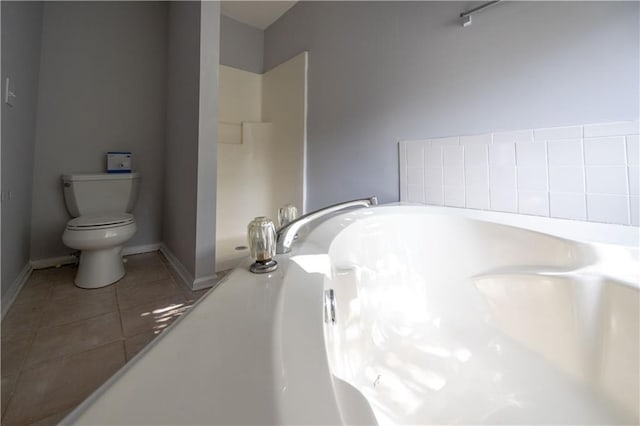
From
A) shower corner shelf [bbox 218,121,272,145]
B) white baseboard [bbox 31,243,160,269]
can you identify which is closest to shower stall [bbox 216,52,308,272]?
shower corner shelf [bbox 218,121,272,145]

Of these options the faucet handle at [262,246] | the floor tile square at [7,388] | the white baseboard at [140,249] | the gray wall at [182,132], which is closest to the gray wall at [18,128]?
the white baseboard at [140,249]

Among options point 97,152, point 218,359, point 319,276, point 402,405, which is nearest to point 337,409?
point 218,359

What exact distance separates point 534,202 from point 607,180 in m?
0.22

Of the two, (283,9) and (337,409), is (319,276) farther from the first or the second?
(283,9)

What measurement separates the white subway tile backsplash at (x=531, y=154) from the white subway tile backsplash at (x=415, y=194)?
47 centimetres

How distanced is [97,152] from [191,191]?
1.09 meters

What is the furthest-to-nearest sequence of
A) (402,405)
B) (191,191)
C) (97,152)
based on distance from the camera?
(97,152) → (191,191) → (402,405)

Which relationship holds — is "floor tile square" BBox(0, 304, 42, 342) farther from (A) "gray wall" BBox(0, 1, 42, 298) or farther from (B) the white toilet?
(B) the white toilet

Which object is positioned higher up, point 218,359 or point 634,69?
point 634,69

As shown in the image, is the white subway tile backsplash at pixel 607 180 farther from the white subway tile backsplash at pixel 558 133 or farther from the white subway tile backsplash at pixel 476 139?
the white subway tile backsplash at pixel 476 139

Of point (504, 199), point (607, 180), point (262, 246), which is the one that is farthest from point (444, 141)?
point (262, 246)

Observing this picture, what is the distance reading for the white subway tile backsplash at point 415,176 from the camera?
1.46 meters

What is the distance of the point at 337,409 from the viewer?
26cm

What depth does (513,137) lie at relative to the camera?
1.12 meters
